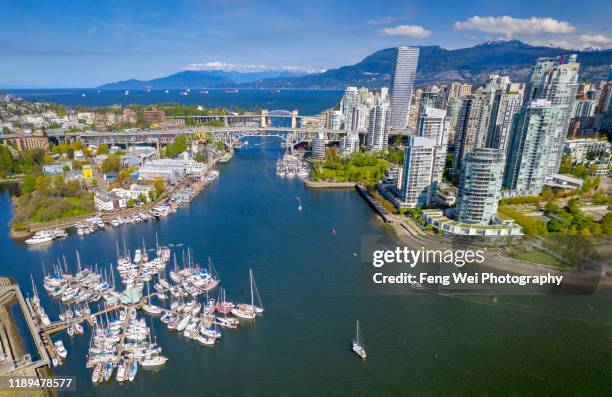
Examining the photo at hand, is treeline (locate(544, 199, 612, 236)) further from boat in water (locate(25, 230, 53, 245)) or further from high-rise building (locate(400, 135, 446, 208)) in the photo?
boat in water (locate(25, 230, 53, 245))

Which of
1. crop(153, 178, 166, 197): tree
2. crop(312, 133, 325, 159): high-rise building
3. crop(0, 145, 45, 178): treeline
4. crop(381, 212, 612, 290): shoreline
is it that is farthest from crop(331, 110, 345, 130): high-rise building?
crop(381, 212, 612, 290): shoreline

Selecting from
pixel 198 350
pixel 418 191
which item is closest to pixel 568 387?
pixel 198 350

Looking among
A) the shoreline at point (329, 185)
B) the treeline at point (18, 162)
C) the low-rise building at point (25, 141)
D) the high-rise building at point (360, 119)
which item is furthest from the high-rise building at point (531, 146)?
the low-rise building at point (25, 141)

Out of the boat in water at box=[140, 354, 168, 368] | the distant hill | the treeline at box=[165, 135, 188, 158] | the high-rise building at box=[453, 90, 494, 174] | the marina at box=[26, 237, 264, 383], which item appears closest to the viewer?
the boat in water at box=[140, 354, 168, 368]

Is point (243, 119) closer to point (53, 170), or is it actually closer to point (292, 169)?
point (292, 169)

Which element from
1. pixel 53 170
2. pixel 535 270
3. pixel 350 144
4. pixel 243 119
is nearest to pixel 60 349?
pixel 535 270

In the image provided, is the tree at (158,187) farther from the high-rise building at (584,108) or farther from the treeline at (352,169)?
the high-rise building at (584,108)

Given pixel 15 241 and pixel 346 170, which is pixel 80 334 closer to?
pixel 15 241
